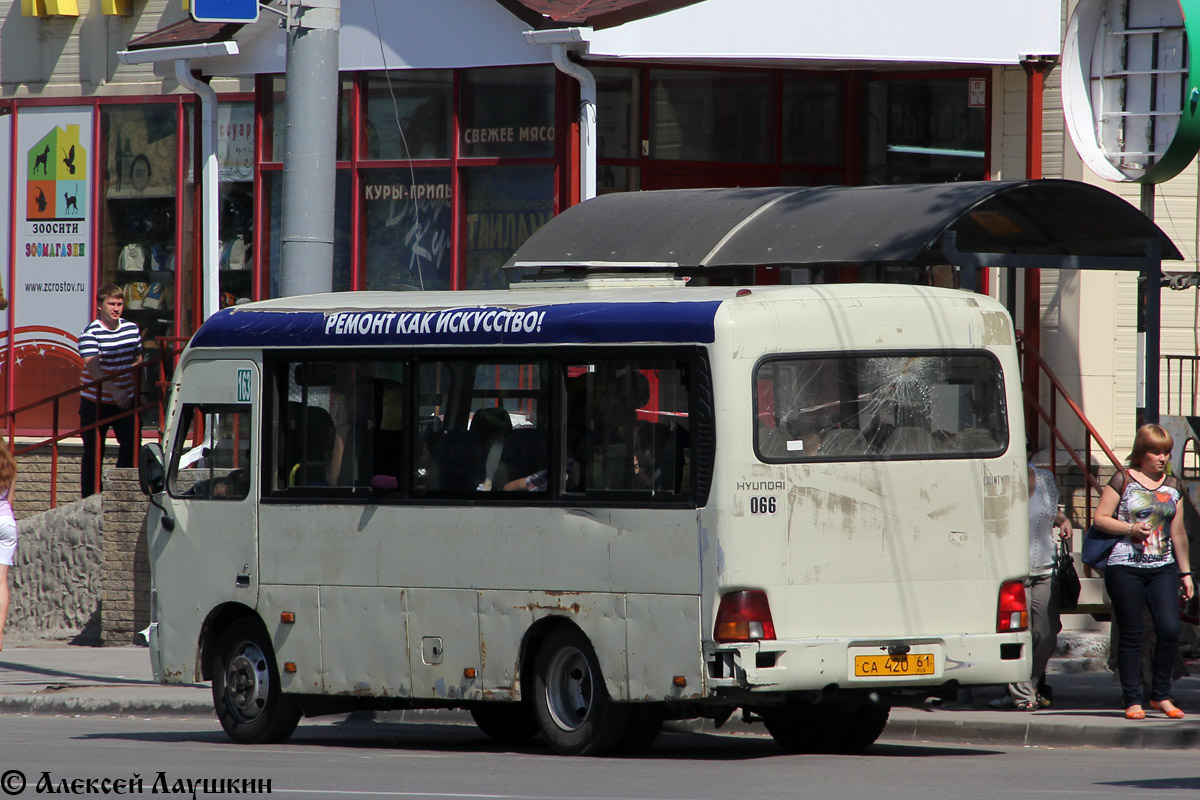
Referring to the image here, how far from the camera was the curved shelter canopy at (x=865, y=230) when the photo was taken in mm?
12531

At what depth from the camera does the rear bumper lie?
30.9ft

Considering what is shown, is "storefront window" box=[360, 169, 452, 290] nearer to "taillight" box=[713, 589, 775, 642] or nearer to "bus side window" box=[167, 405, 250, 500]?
"bus side window" box=[167, 405, 250, 500]

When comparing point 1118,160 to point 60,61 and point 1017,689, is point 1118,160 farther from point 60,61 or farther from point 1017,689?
point 60,61

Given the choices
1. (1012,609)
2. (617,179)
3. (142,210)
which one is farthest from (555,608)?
(142,210)

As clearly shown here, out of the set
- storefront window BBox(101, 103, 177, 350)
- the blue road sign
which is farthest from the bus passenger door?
storefront window BBox(101, 103, 177, 350)

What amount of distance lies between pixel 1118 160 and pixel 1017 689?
4.16 meters

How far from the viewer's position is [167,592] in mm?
11633

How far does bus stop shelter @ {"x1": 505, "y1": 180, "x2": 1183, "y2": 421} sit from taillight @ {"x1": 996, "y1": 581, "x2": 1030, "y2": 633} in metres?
2.74

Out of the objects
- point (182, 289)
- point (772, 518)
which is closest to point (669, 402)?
point (772, 518)

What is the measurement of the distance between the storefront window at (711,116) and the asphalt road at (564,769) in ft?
23.0

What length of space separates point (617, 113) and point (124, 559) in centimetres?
584

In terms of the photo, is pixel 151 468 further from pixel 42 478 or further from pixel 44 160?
pixel 44 160

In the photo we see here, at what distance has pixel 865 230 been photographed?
41.8 feet

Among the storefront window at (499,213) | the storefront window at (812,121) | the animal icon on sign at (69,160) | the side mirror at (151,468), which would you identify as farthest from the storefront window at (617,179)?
the side mirror at (151,468)
